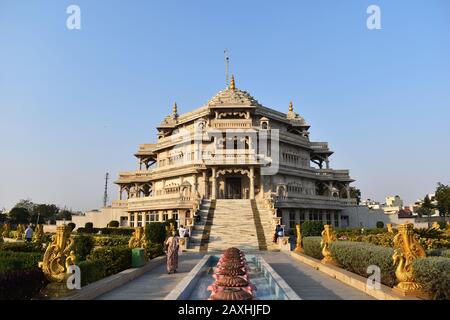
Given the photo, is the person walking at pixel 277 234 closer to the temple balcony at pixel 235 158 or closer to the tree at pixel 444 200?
the temple balcony at pixel 235 158

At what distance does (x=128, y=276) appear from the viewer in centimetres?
1312

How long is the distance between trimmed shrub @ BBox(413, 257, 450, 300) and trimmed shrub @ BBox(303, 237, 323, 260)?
30.8 ft

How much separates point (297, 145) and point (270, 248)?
79.4ft

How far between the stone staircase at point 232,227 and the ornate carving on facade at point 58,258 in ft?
53.3

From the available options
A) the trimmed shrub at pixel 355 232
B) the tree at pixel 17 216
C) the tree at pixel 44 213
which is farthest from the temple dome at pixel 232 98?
the tree at pixel 44 213

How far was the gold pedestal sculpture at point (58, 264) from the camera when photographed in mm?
9203

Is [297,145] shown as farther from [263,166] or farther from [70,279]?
[70,279]

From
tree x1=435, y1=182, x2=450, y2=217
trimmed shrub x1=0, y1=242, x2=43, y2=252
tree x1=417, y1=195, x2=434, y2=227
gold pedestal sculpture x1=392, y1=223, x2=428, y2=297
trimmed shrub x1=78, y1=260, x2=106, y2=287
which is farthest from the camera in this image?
tree x1=417, y1=195, x2=434, y2=227

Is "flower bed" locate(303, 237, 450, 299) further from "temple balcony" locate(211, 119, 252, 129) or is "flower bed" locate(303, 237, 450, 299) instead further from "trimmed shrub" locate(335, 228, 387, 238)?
"temple balcony" locate(211, 119, 252, 129)

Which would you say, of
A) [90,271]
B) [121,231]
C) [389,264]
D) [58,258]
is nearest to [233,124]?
[121,231]

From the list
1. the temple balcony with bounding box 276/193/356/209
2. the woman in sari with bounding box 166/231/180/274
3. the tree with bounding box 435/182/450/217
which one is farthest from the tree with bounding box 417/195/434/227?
the woman in sari with bounding box 166/231/180/274

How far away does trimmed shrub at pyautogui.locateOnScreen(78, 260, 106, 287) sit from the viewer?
10.4 m

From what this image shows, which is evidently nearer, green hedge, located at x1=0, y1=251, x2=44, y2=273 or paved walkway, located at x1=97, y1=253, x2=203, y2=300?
paved walkway, located at x1=97, y1=253, x2=203, y2=300
